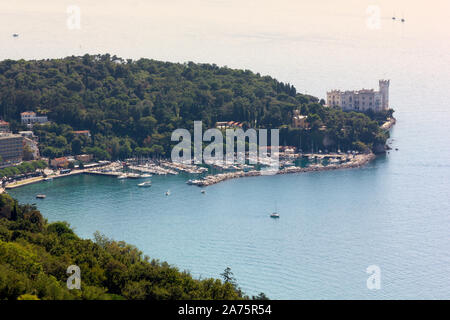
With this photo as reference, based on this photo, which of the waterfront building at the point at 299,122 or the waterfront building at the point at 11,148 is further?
the waterfront building at the point at 299,122

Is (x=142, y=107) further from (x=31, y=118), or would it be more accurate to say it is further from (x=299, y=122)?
(x=299, y=122)

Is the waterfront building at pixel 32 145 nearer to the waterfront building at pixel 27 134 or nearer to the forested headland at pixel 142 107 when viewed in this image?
the forested headland at pixel 142 107

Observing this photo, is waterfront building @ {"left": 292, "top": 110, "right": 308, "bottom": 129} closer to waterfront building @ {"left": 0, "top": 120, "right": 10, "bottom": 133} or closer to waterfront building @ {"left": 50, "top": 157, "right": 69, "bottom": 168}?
waterfront building @ {"left": 50, "top": 157, "right": 69, "bottom": 168}

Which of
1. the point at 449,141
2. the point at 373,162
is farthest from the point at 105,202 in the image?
the point at 449,141

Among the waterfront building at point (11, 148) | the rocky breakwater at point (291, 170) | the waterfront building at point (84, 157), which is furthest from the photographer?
the waterfront building at point (84, 157)

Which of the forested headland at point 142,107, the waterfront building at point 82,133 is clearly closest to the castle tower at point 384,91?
the forested headland at point 142,107

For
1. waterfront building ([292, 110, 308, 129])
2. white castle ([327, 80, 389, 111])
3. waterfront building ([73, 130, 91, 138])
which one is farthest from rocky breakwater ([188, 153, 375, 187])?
white castle ([327, 80, 389, 111])

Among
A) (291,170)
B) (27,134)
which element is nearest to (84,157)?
(27,134)
